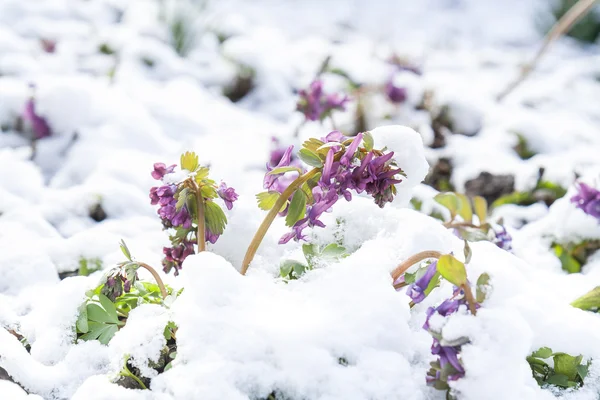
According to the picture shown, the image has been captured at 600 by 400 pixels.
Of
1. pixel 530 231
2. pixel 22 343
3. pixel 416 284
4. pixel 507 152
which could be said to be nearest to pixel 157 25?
pixel 507 152

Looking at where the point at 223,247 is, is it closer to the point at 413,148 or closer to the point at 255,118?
the point at 413,148

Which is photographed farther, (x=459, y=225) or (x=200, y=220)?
(x=459, y=225)

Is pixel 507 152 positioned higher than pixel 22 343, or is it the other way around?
pixel 22 343

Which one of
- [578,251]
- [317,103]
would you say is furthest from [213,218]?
[317,103]

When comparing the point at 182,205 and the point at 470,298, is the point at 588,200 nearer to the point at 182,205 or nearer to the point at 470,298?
the point at 470,298

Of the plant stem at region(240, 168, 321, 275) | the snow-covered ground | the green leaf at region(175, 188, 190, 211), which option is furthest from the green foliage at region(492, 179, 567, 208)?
the green leaf at region(175, 188, 190, 211)

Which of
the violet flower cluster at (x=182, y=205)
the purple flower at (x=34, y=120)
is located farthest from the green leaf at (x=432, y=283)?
the purple flower at (x=34, y=120)

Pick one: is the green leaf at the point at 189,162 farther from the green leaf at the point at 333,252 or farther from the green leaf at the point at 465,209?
the green leaf at the point at 465,209
